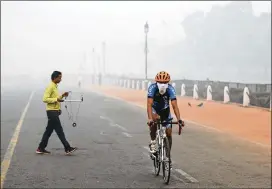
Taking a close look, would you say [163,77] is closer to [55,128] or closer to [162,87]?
[162,87]

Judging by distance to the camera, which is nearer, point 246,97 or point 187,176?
point 187,176

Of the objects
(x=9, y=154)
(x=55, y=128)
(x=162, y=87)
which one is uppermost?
(x=162, y=87)

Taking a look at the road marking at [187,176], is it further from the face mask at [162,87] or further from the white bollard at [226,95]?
the white bollard at [226,95]

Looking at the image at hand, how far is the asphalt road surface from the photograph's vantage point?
9.84 metres

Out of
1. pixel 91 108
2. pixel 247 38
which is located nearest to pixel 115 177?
pixel 91 108

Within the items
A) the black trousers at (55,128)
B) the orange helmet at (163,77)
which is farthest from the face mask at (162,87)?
the black trousers at (55,128)

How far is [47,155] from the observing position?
12.8 meters

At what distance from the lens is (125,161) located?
12281mm

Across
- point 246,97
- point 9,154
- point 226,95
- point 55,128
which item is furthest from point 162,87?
point 226,95

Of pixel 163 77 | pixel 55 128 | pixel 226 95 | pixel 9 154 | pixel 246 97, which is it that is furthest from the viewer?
pixel 226 95

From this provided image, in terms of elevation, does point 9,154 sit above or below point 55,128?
below

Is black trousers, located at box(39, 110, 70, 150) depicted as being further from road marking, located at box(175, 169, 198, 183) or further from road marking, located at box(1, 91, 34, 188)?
road marking, located at box(175, 169, 198, 183)

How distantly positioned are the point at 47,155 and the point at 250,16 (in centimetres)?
8937

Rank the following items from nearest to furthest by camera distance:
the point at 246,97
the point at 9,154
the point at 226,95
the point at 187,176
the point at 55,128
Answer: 1. the point at 55,128
2. the point at 187,176
3. the point at 9,154
4. the point at 246,97
5. the point at 226,95
